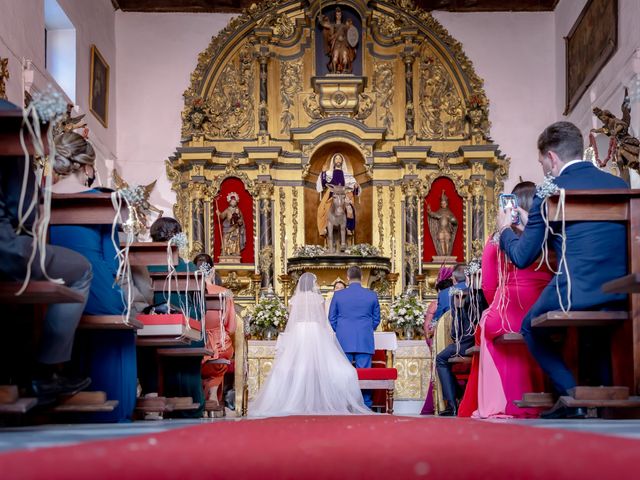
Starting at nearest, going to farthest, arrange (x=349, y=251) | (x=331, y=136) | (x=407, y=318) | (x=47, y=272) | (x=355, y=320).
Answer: (x=47, y=272), (x=355, y=320), (x=407, y=318), (x=349, y=251), (x=331, y=136)

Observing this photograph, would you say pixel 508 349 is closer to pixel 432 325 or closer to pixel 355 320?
pixel 432 325

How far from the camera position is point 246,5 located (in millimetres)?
16984

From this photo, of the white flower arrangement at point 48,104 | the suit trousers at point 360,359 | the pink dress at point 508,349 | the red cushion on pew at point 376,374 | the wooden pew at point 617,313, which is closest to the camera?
the white flower arrangement at point 48,104

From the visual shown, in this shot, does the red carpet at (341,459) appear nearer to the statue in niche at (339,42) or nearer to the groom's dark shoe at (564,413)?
the groom's dark shoe at (564,413)

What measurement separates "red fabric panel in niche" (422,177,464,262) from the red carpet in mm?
14278

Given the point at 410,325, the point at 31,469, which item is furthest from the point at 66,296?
the point at 410,325

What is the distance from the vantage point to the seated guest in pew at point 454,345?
28.6ft

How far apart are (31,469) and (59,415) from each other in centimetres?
375

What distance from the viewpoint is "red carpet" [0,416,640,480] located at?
5.12ft

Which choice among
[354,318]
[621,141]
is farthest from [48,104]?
[621,141]

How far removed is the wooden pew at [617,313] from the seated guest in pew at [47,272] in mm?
2269

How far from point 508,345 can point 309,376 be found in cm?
365

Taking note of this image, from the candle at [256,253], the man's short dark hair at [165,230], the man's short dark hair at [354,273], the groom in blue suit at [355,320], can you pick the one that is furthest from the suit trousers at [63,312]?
the candle at [256,253]

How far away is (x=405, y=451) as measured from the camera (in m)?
1.73
